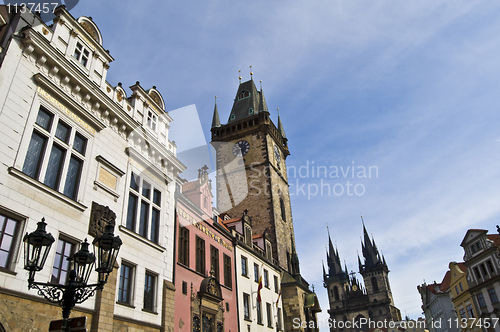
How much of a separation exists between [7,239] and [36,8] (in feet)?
27.4

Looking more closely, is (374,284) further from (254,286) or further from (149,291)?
(149,291)

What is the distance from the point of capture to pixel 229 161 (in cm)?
4578

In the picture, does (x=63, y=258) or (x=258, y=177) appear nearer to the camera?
(x=63, y=258)

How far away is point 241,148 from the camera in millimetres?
45906

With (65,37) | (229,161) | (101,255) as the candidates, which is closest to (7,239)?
(101,255)

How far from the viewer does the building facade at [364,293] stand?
333 ft

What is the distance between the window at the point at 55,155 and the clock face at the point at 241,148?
32292 mm

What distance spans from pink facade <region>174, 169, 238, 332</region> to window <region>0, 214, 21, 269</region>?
7.99 meters

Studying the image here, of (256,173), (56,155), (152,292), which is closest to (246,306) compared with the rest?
(152,292)

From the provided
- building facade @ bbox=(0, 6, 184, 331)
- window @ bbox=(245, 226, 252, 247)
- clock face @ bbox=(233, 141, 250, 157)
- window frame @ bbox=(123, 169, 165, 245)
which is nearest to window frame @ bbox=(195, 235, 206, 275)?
building facade @ bbox=(0, 6, 184, 331)

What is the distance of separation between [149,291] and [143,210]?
3335 mm

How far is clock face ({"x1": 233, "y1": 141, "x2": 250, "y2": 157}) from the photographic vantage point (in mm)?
45250

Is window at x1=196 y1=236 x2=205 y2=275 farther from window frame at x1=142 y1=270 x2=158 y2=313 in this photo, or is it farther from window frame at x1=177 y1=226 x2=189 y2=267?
window frame at x1=142 y1=270 x2=158 y2=313

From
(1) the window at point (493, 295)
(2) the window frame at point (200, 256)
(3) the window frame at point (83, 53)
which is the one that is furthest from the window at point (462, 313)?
(3) the window frame at point (83, 53)
